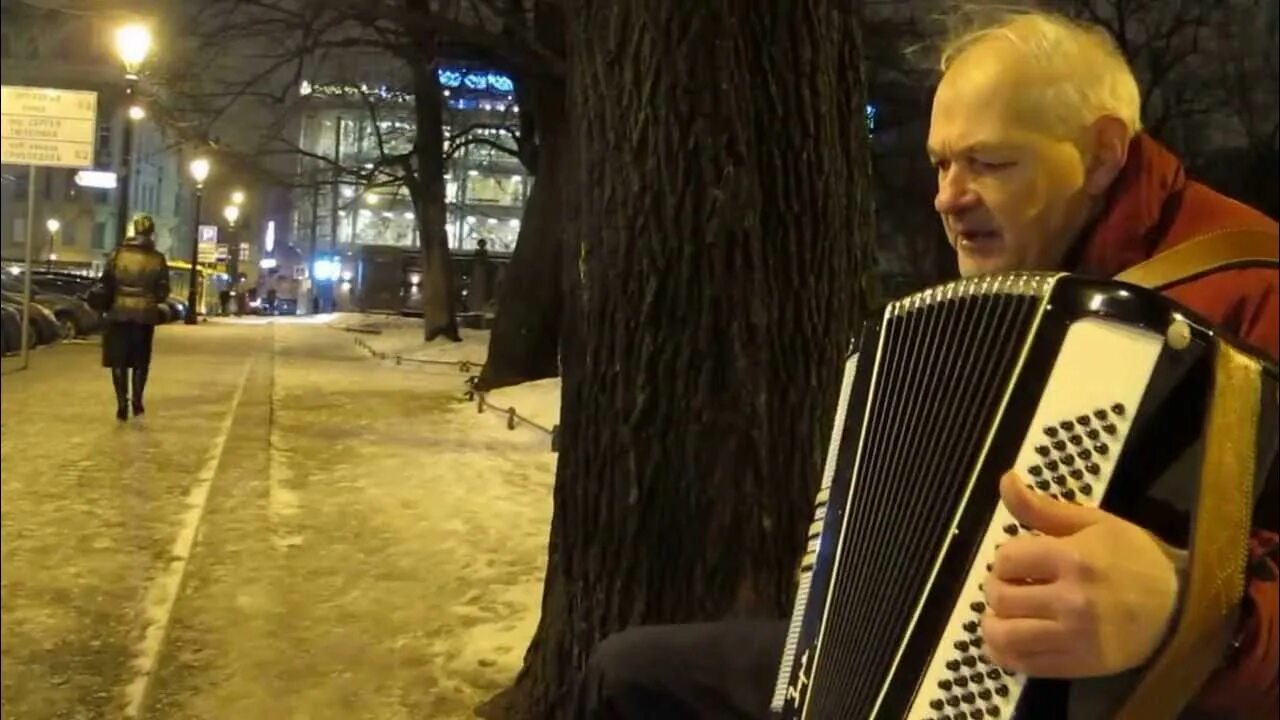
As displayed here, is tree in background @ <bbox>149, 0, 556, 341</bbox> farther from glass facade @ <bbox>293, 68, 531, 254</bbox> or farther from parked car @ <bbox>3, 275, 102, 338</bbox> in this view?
parked car @ <bbox>3, 275, 102, 338</bbox>

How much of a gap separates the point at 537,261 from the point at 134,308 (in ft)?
15.3

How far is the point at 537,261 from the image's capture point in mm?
9430

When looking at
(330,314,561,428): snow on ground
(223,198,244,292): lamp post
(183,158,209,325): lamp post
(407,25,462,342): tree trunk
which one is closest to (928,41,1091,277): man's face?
(183,158,209,325): lamp post

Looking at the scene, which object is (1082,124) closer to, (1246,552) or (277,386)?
(1246,552)

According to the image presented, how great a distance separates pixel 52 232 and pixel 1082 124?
6.58ft

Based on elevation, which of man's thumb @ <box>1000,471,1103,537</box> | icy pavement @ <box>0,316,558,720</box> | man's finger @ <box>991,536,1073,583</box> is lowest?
icy pavement @ <box>0,316,558,720</box>

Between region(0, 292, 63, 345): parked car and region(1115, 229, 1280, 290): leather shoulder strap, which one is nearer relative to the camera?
region(1115, 229, 1280, 290): leather shoulder strap

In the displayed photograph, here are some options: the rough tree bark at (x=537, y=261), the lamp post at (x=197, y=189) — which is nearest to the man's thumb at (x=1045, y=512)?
the lamp post at (x=197, y=189)

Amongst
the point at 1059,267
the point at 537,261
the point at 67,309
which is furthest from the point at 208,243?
the point at 537,261

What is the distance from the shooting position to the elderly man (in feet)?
4.71

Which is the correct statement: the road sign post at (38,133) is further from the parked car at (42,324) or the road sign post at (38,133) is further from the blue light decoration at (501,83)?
the blue light decoration at (501,83)

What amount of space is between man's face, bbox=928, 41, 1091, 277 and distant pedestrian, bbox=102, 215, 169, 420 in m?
2.33

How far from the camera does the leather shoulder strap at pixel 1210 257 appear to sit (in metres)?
1.49

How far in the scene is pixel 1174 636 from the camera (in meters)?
1.44
